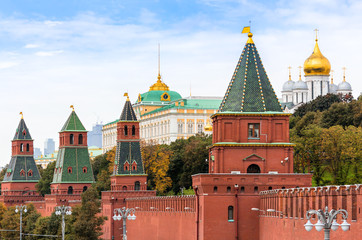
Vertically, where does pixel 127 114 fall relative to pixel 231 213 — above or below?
above

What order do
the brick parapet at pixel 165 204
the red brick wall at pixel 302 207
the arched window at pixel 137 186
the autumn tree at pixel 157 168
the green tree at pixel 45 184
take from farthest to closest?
the green tree at pixel 45 184, the autumn tree at pixel 157 168, the arched window at pixel 137 186, the brick parapet at pixel 165 204, the red brick wall at pixel 302 207

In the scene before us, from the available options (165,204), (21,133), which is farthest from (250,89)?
(21,133)

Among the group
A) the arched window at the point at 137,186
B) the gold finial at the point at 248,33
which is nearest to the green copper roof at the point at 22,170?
the arched window at the point at 137,186

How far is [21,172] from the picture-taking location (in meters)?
156

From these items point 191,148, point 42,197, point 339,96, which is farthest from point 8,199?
point 339,96

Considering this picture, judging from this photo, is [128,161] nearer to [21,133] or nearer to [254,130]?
[21,133]

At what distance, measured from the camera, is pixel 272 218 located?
64.8 m

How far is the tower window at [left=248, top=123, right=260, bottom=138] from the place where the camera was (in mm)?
72500

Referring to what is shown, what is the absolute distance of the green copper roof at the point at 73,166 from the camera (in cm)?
13600

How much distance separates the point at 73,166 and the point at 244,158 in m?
67.3

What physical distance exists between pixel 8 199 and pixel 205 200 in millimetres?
89525

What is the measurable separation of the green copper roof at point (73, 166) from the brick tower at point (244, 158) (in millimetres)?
64039

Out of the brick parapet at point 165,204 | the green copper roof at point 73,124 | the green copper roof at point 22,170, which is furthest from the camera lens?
the green copper roof at point 22,170

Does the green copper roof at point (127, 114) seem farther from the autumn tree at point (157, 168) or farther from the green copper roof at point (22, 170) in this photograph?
the green copper roof at point (22, 170)
